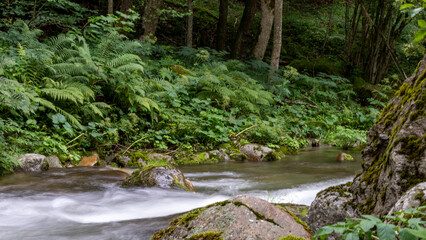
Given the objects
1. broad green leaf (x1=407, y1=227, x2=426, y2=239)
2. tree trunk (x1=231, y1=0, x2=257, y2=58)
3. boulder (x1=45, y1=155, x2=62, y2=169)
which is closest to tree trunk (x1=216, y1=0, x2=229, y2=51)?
tree trunk (x1=231, y1=0, x2=257, y2=58)

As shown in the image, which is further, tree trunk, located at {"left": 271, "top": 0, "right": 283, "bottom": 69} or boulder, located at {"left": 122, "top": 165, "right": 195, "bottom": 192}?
tree trunk, located at {"left": 271, "top": 0, "right": 283, "bottom": 69}

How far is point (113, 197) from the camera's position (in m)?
4.87

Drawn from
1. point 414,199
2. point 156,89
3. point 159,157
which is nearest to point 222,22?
point 156,89

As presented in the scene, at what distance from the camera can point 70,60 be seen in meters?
8.12

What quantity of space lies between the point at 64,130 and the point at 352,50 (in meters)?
16.9

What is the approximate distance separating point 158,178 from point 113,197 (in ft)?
2.17

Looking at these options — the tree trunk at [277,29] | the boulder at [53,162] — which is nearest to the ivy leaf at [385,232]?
the boulder at [53,162]

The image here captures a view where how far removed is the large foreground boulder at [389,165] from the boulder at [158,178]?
94.3 inches

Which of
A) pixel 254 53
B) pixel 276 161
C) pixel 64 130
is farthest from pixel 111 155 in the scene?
pixel 254 53

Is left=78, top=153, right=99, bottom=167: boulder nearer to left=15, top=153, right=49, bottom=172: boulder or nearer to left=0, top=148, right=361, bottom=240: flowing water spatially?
left=0, top=148, right=361, bottom=240: flowing water

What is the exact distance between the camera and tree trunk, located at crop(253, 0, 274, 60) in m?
14.3

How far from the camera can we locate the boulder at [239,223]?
2524 millimetres

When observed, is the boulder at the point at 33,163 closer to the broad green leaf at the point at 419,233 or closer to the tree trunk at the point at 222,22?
the broad green leaf at the point at 419,233

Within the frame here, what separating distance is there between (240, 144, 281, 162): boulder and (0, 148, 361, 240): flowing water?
1.03 m
